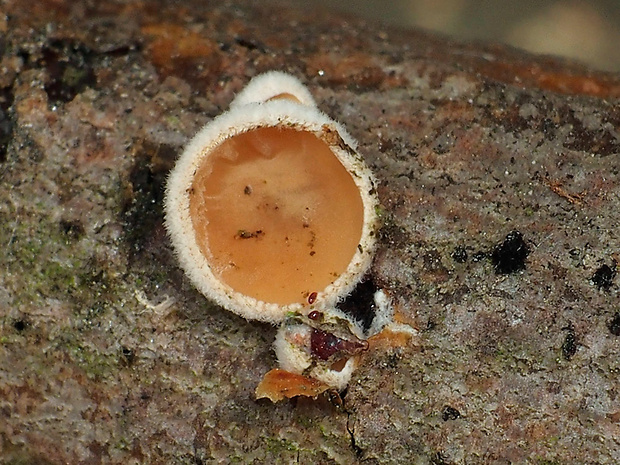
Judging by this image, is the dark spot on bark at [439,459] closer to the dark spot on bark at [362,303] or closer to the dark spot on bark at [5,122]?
the dark spot on bark at [362,303]

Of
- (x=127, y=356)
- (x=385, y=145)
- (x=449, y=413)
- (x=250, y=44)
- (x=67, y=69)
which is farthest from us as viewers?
(x=250, y=44)

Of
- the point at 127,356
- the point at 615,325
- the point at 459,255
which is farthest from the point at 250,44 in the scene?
the point at 615,325

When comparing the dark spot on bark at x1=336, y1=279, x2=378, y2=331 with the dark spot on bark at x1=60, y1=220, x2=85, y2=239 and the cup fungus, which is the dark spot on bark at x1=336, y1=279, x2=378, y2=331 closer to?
the cup fungus

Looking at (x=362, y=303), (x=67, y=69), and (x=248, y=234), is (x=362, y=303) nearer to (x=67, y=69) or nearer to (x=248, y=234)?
(x=248, y=234)

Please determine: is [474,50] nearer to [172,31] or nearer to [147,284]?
[172,31]

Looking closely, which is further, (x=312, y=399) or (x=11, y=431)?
(x=11, y=431)

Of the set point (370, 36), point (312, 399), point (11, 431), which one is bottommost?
point (11, 431)

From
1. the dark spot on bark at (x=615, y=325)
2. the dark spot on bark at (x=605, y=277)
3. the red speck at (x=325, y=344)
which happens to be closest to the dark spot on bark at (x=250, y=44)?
the red speck at (x=325, y=344)

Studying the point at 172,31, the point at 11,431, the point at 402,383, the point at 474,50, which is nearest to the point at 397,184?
the point at 402,383
